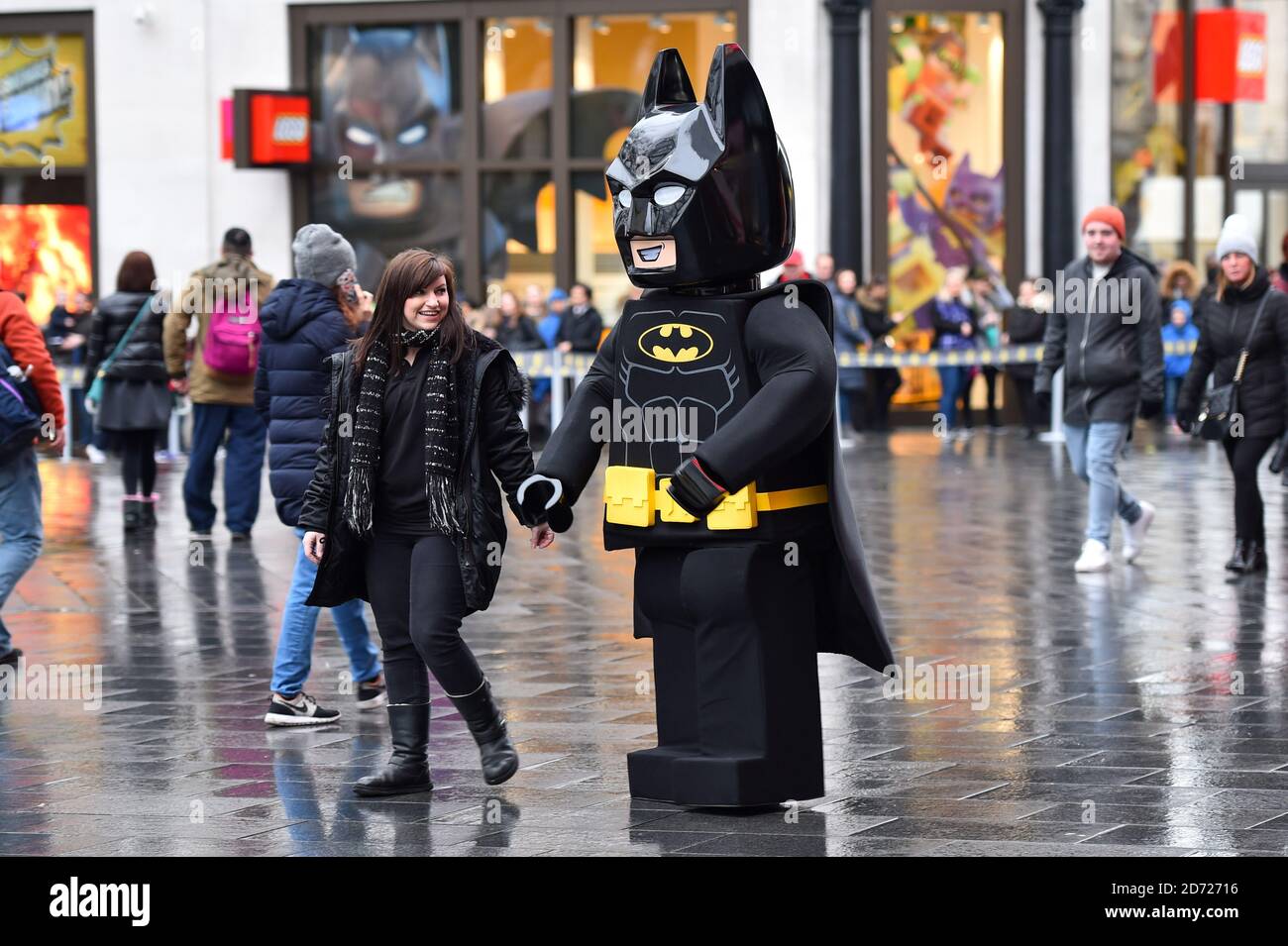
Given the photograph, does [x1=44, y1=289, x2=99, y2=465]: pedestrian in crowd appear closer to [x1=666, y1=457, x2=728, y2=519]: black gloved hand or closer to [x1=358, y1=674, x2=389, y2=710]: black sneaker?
[x1=358, y1=674, x2=389, y2=710]: black sneaker

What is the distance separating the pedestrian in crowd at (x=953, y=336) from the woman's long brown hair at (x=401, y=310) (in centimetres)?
1502

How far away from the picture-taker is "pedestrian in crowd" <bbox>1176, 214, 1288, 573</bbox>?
10914 mm

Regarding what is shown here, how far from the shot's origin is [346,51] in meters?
22.9

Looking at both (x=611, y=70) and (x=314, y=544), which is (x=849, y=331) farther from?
(x=314, y=544)

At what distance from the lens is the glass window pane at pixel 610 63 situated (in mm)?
22641

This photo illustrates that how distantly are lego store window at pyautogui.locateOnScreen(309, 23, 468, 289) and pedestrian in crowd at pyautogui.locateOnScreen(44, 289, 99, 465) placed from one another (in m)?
2.80

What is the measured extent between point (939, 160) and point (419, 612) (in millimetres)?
17176

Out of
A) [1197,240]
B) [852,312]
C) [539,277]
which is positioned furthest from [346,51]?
[1197,240]

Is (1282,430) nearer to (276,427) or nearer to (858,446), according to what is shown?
(276,427)

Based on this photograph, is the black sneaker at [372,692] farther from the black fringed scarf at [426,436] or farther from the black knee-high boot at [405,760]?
the black fringed scarf at [426,436]

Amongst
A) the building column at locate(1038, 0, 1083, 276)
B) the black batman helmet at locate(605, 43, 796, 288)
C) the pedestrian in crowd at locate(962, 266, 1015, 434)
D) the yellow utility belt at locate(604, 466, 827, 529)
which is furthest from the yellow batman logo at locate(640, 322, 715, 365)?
the building column at locate(1038, 0, 1083, 276)

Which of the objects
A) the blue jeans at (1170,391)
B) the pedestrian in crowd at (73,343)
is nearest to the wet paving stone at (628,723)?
the pedestrian in crowd at (73,343)
